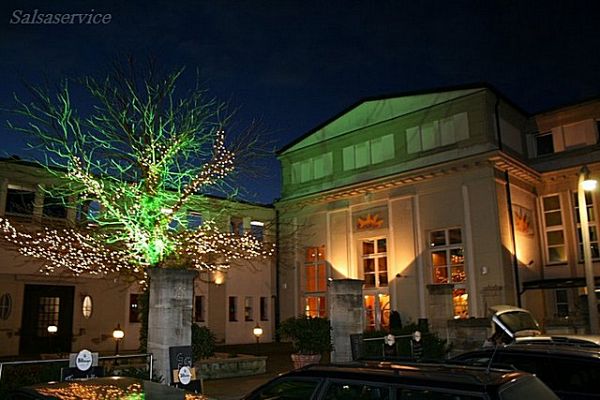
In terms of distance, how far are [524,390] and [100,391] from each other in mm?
3553

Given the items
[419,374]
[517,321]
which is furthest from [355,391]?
[517,321]

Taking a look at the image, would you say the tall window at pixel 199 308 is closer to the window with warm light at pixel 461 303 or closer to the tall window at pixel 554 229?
the window with warm light at pixel 461 303

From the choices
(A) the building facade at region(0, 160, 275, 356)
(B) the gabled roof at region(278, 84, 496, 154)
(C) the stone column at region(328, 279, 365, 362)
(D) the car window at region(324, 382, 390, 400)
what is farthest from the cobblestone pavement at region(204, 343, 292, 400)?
(B) the gabled roof at region(278, 84, 496, 154)

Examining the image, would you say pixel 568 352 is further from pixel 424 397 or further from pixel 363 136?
pixel 363 136

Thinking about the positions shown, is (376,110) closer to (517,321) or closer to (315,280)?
(315,280)

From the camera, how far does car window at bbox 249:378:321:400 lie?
186 inches

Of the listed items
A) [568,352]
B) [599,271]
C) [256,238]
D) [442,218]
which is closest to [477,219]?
[442,218]

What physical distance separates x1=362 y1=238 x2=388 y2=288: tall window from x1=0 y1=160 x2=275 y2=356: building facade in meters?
5.94

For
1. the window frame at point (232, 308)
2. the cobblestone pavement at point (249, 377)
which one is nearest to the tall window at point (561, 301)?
the cobblestone pavement at point (249, 377)

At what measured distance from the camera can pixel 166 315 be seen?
1023 centimetres

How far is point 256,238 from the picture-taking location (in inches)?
714

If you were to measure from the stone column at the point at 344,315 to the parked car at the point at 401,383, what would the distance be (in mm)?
8487

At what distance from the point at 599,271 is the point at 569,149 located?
5.68 metres

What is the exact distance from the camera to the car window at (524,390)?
3867mm
